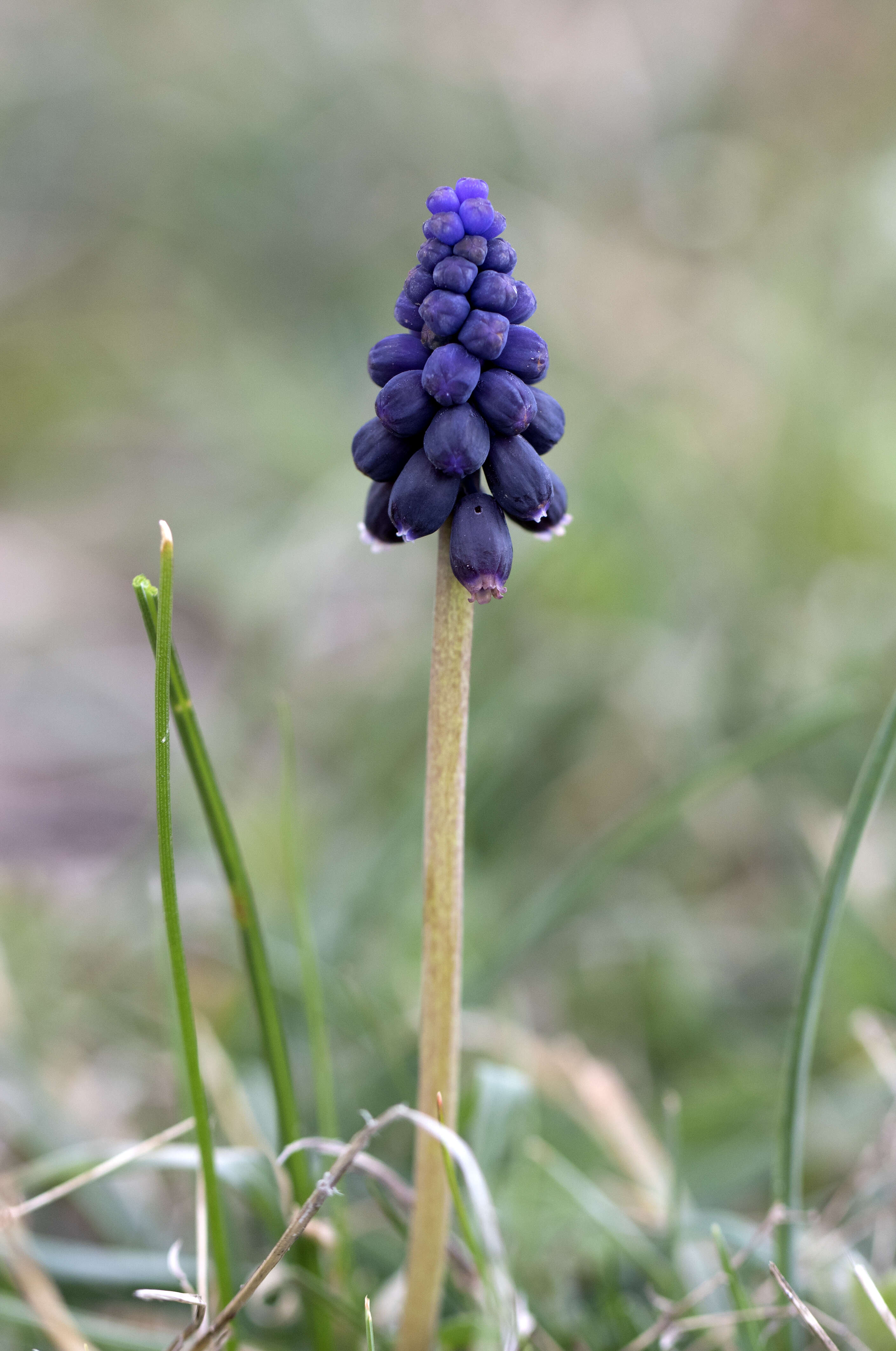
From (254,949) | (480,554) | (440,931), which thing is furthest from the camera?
(254,949)

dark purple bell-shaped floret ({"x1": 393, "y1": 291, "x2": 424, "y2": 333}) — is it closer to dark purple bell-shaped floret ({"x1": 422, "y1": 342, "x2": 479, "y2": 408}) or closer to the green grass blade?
dark purple bell-shaped floret ({"x1": 422, "y1": 342, "x2": 479, "y2": 408})

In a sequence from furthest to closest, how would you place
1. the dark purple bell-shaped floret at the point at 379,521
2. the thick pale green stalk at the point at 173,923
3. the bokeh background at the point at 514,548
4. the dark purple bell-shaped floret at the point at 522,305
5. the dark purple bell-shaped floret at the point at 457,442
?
the bokeh background at the point at 514,548 → the dark purple bell-shaped floret at the point at 379,521 → the dark purple bell-shaped floret at the point at 522,305 → the dark purple bell-shaped floret at the point at 457,442 → the thick pale green stalk at the point at 173,923

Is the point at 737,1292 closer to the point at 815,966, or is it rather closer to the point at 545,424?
the point at 815,966

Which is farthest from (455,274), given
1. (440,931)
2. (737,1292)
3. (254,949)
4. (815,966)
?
(737,1292)

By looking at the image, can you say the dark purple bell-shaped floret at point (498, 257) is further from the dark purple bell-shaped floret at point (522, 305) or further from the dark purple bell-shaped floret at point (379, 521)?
the dark purple bell-shaped floret at point (379, 521)

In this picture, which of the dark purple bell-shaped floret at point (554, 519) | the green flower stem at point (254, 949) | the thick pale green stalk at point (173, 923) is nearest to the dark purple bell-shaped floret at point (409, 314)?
the dark purple bell-shaped floret at point (554, 519)
